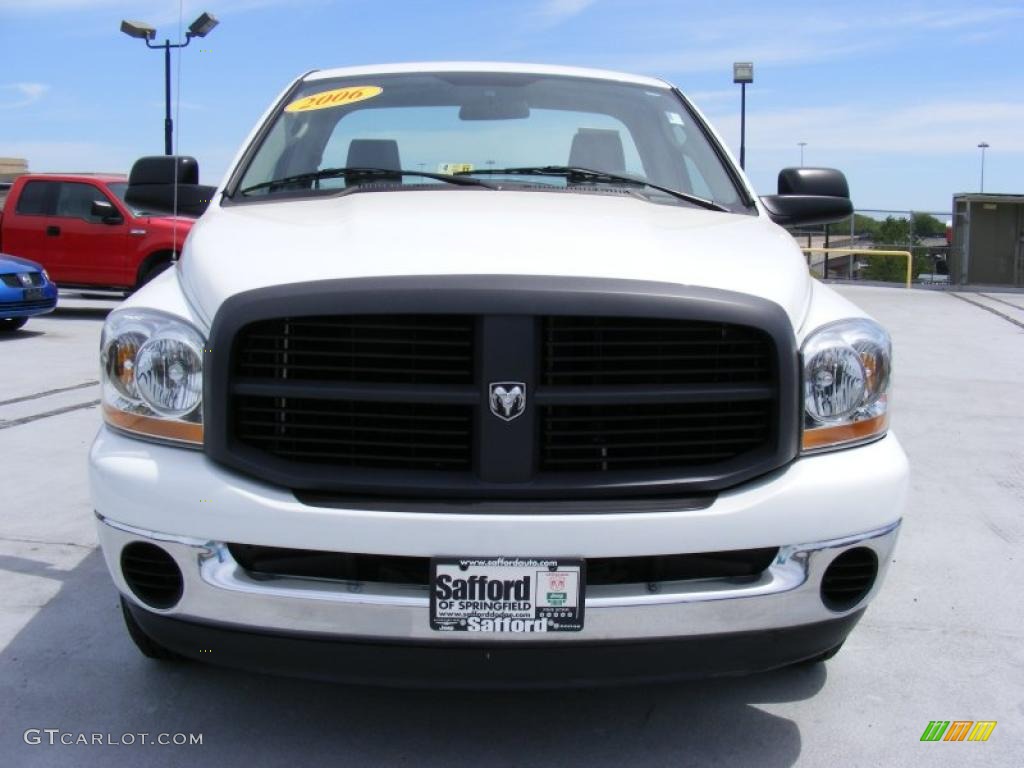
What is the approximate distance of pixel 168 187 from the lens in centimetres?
418

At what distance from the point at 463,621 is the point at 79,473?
12.2 ft

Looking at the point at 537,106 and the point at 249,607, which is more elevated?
the point at 537,106

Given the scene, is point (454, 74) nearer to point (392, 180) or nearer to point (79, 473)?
point (392, 180)

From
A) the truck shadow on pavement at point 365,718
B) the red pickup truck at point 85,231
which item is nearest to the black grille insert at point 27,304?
the red pickup truck at point 85,231

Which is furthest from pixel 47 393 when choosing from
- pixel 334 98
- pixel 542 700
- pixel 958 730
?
pixel 958 730

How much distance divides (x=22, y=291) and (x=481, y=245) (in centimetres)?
991

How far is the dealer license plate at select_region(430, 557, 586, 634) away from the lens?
7.75 ft

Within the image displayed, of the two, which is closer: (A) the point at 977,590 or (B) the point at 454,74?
(A) the point at 977,590

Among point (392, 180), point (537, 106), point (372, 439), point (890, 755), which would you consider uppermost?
point (537, 106)

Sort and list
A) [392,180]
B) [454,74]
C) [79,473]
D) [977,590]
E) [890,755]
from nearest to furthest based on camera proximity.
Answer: [890,755]
[392,180]
[977,590]
[454,74]
[79,473]

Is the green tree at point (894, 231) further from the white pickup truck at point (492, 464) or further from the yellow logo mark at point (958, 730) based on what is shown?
the white pickup truck at point (492, 464)

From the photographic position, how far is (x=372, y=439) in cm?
250

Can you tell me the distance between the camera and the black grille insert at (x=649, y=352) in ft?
8.09

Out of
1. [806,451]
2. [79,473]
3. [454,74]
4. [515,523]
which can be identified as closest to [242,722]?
[515,523]
